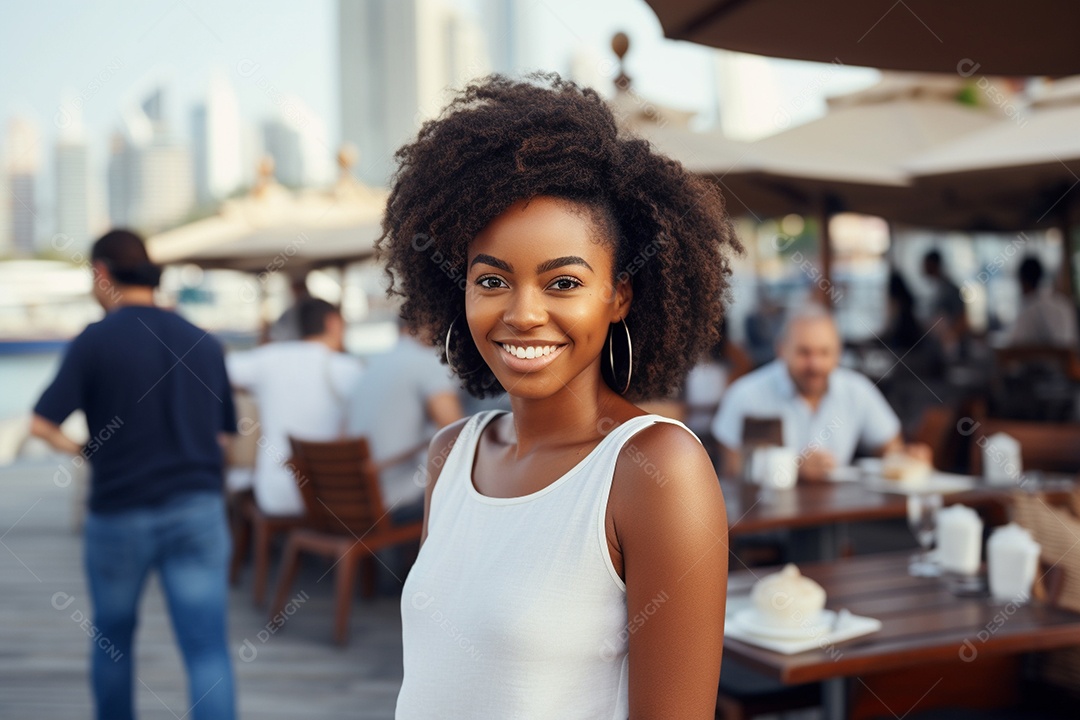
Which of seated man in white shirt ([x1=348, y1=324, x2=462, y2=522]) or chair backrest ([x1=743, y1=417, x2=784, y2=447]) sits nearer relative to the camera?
chair backrest ([x1=743, y1=417, x2=784, y2=447])

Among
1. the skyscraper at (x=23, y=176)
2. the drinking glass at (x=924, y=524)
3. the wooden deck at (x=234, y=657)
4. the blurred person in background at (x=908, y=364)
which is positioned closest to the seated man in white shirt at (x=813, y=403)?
the drinking glass at (x=924, y=524)

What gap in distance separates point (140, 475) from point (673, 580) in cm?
222

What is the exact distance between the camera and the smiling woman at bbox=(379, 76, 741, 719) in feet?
3.67

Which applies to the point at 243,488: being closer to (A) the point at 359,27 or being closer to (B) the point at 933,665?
(B) the point at 933,665

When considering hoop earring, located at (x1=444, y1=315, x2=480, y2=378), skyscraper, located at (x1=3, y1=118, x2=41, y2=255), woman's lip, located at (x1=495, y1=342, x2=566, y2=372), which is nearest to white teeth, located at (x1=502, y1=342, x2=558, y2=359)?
woman's lip, located at (x1=495, y1=342, x2=566, y2=372)

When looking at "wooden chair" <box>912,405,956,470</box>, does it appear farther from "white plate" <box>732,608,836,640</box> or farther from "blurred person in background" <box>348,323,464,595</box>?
"white plate" <box>732,608,836,640</box>

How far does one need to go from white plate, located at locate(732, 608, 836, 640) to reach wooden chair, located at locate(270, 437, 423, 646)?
247cm

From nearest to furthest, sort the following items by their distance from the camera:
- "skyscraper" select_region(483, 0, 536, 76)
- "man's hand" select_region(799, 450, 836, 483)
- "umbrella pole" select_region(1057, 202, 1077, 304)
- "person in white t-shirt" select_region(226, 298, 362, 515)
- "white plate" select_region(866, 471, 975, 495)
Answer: "white plate" select_region(866, 471, 975, 495) → "man's hand" select_region(799, 450, 836, 483) → "person in white t-shirt" select_region(226, 298, 362, 515) → "umbrella pole" select_region(1057, 202, 1077, 304) → "skyscraper" select_region(483, 0, 536, 76)

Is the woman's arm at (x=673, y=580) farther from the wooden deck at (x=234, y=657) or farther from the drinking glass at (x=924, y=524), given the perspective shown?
the wooden deck at (x=234, y=657)

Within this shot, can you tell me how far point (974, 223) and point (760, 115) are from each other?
10.7m

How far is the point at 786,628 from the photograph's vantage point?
6.91 feet

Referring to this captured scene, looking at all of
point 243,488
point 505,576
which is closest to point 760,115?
point 243,488

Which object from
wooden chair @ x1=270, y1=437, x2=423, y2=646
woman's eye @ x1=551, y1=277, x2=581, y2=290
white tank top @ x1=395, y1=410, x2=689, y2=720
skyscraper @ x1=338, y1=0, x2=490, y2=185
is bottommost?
wooden chair @ x1=270, y1=437, x2=423, y2=646

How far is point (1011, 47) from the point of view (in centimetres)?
169
